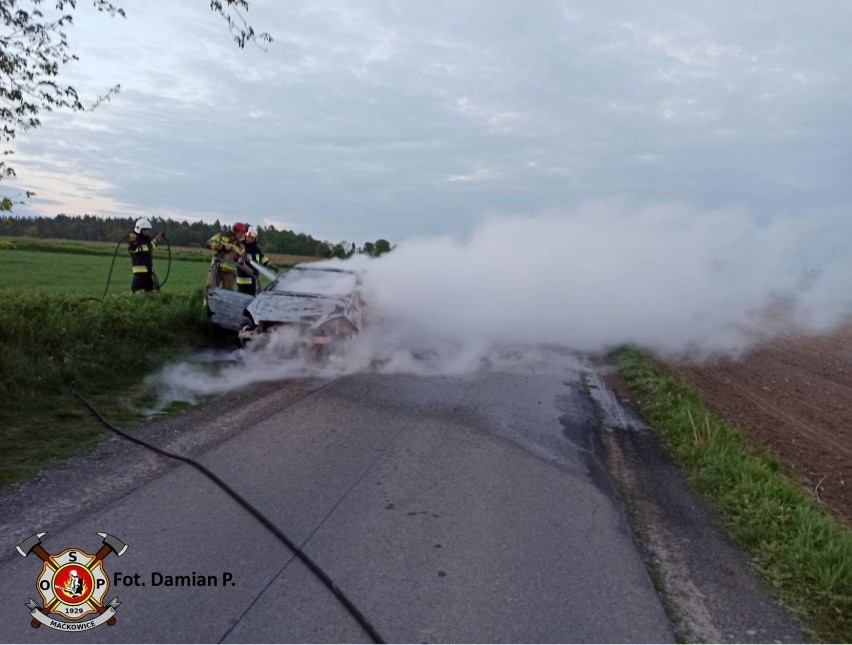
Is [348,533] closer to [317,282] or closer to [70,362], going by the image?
[70,362]

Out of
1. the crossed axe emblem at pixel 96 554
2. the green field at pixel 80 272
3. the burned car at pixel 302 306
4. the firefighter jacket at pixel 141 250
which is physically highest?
the firefighter jacket at pixel 141 250

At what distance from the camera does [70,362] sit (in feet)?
28.6

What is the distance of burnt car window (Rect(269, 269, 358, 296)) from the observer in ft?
40.7

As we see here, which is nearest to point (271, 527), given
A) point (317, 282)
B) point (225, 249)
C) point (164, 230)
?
point (317, 282)

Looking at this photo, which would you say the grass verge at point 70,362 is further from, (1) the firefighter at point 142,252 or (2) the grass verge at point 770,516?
(2) the grass verge at point 770,516

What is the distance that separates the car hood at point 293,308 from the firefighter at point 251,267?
1.61 meters

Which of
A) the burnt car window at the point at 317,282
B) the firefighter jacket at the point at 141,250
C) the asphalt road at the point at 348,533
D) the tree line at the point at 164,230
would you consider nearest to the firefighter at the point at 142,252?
the firefighter jacket at the point at 141,250

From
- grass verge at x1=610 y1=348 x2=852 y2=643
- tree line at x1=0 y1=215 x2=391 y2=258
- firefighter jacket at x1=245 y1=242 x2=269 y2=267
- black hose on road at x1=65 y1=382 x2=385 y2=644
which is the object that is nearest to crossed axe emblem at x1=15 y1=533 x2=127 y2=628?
black hose on road at x1=65 y1=382 x2=385 y2=644

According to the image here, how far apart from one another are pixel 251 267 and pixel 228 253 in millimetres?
568

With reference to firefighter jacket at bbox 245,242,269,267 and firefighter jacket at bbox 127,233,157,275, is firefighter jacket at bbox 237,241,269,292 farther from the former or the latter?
firefighter jacket at bbox 127,233,157,275

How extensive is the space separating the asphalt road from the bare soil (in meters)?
2.63

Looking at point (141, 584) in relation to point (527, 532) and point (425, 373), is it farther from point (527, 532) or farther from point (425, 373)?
point (425, 373)

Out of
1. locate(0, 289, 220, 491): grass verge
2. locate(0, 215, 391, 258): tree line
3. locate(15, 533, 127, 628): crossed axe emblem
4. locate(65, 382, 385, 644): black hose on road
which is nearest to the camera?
locate(65, 382, 385, 644): black hose on road

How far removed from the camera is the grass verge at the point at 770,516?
4543 millimetres
